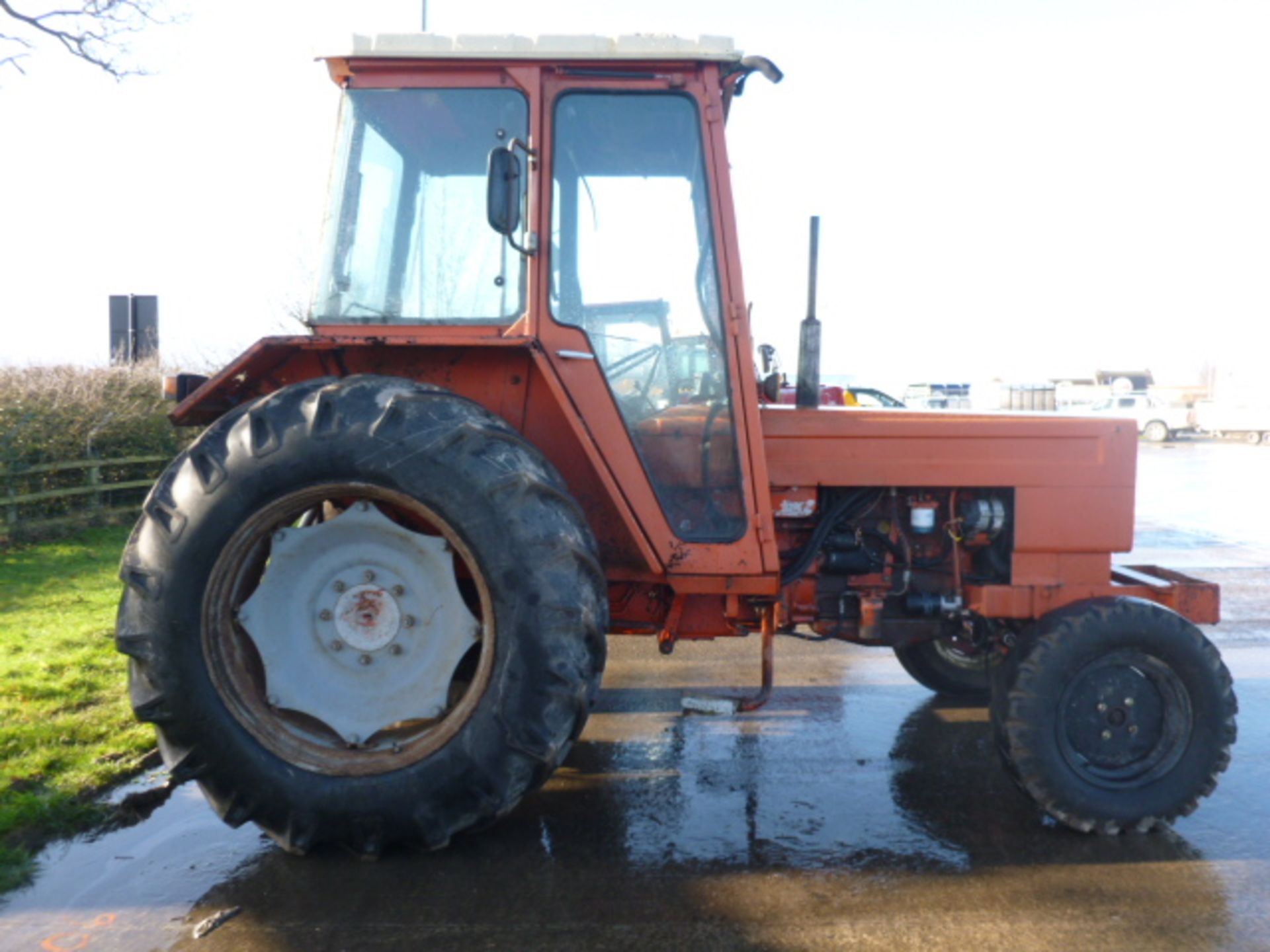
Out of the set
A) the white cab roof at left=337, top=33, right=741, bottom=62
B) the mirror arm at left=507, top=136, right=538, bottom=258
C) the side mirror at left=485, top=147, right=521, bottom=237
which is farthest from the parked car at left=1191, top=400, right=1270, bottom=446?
the side mirror at left=485, top=147, right=521, bottom=237

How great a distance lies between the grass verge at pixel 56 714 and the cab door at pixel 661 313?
2.39 m

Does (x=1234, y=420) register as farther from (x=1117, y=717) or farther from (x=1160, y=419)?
(x=1117, y=717)

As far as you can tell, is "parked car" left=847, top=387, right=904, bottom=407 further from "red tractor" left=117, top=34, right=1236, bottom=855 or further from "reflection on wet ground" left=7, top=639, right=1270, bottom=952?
"reflection on wet ground" left=7, top=639, right=1270, bottom=952

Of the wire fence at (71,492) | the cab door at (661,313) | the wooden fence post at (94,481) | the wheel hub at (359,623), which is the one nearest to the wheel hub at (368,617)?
the wheel hub at (359,623)

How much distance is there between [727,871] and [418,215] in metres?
2.52

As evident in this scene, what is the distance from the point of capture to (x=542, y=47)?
3578mm

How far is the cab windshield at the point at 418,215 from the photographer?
3.62 meters

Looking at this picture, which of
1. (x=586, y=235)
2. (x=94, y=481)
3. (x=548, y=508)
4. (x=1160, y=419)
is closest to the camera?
(x=548, y=508)

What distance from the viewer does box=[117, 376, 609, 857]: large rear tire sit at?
10.5ft

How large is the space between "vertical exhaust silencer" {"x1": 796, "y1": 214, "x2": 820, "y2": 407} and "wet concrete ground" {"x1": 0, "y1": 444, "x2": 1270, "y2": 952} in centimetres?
157

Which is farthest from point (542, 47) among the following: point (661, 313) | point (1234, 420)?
point (1234, 420)

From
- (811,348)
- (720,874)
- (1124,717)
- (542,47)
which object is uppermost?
(542,47)

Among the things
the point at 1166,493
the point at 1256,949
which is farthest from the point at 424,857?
the point at 1166,493

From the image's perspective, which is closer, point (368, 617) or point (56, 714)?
point (368, 617)
